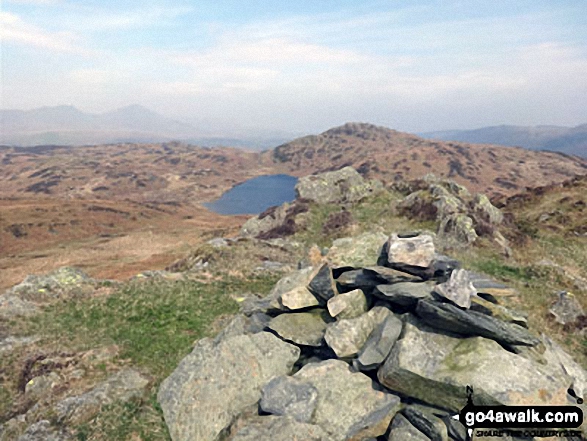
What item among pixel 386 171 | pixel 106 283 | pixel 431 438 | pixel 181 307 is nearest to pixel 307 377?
pixel 431 438

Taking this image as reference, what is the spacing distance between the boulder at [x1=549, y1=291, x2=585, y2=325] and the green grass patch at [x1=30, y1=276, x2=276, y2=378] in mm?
A: 17157

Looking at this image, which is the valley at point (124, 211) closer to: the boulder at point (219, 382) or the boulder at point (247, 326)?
the boulder at point (247, 326)

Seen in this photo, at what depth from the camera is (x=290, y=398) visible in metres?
11.5

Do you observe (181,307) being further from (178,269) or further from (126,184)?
(126,184)

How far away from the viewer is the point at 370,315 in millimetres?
13414

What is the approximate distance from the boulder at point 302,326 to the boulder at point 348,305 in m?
0.92

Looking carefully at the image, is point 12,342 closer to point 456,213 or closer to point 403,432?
point 403,432

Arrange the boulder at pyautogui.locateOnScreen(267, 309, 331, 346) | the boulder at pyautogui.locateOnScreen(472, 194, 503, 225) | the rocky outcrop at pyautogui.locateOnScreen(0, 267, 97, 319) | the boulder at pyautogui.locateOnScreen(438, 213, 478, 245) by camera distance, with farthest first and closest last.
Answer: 1. the boulder at pyautogui.locateOnScreen(472, 194, 503, 225)
2. the boulder at pyautogui.locateOnScreen(438, 213, 478, 245)
3. the rocky outcrop at pyautogui.locateOnScreen(0, 267, 97, 319)
4. the boulder at pyautogui.locateOnScreen(267, 309, 331, 346)

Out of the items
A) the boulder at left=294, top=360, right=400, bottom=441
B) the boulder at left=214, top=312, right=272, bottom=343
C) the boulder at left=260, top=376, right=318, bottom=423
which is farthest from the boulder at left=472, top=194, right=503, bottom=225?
the boulder at left=260, top=376, right=318, bottom=423

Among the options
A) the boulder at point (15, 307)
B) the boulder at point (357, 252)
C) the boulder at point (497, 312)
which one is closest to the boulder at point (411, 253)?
the boulder at point (357, 252)

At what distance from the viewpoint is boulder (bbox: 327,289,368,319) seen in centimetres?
1380

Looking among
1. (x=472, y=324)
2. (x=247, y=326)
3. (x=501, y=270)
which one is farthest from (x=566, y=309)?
(x=247, y=326)

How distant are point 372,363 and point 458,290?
12.3ft

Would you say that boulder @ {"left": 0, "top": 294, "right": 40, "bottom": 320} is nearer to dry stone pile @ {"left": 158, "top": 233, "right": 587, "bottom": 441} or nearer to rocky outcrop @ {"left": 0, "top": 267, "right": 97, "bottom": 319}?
rocky outcrop @ {"left": 0, "top": 267, "right": 97, "bottom": 319}
